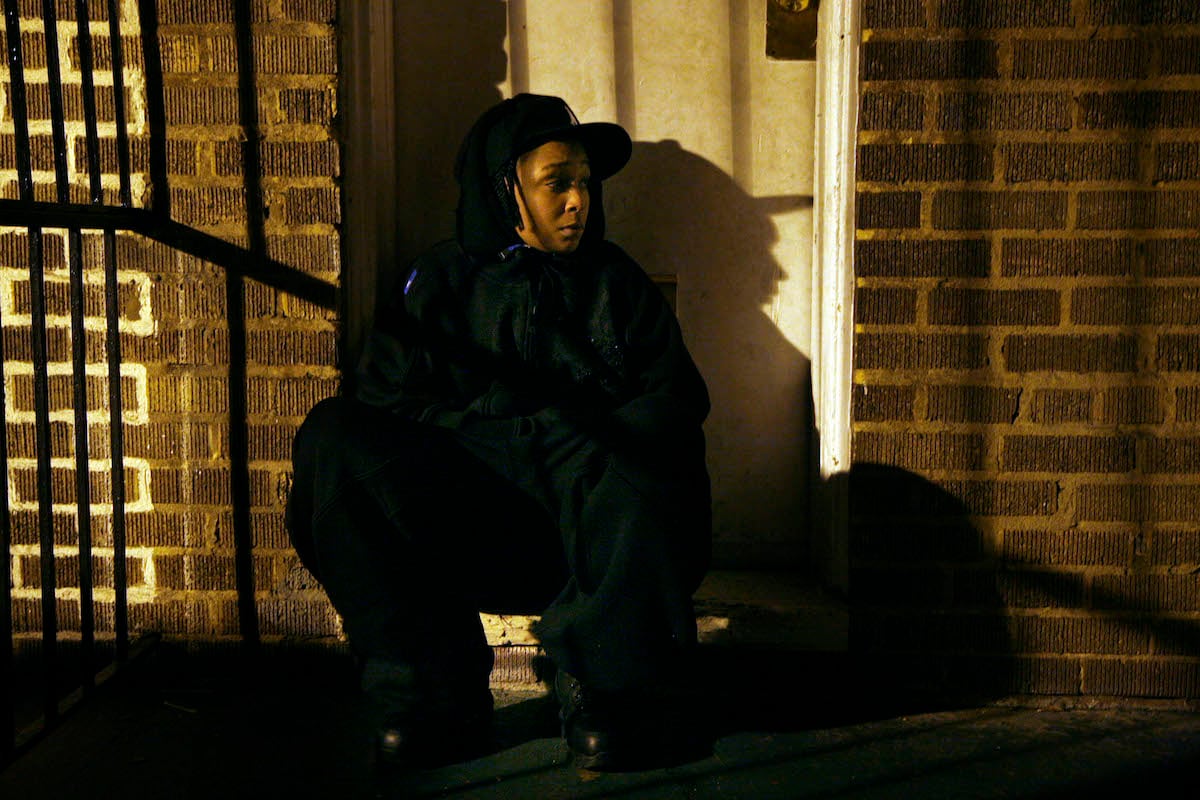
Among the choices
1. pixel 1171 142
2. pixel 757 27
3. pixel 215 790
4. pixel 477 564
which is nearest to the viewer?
pixel 215 790

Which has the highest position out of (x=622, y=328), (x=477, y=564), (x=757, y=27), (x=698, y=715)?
(x=757, y=27)

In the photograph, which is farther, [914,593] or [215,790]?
[914,593]

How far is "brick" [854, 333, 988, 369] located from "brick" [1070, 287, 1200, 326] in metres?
0.27

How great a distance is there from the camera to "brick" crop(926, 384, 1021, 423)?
278 cm

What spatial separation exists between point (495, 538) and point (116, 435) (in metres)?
0.99

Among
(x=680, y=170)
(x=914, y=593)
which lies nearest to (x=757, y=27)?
(x=680, y=170)

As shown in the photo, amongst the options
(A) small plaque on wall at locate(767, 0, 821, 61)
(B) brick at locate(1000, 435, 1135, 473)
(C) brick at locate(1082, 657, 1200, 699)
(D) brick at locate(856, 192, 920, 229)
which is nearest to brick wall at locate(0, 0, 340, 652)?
(A) small plaque on wall at locate(767, 0, 821, 61)

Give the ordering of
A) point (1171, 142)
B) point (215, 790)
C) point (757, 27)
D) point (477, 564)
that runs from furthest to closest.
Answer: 1. point (757, 27)
2. point (1171, 142)
3. point (477, 564)
4. point (215, 790)

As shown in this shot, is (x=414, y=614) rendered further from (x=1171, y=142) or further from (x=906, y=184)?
(x=1171, y=142)

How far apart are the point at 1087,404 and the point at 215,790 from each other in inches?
90.8

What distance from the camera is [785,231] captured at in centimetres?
316

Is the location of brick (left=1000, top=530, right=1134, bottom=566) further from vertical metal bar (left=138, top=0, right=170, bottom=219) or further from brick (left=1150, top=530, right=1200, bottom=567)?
vertical metal bar (left=138, top=0, right=170, bottom=219)

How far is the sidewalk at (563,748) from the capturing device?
2324 mm

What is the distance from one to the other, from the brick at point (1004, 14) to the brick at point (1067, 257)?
0.54 m
